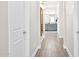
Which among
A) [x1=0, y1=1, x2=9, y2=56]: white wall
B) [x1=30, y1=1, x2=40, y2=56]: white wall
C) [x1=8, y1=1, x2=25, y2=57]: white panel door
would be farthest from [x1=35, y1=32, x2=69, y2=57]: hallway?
[x1=0, y1=1, x2=9, y2=56]: white wall

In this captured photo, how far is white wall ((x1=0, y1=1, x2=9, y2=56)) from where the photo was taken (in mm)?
1552

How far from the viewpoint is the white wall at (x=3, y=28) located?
1.55 meters

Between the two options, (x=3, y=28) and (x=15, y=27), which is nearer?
(x=3, y=28)

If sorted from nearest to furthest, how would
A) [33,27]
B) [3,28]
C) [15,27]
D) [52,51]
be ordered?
[3,28] → [15,27] → [33,27] → [52,51]

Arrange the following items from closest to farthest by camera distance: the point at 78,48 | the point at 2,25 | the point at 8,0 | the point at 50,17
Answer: the point at 2,25
the point at 8,0
the point at 78,48
the point at 50,17

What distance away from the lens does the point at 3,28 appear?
61.9 inches

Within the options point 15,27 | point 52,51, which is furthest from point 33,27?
point 15,27

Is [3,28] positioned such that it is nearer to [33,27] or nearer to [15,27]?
[15,27]

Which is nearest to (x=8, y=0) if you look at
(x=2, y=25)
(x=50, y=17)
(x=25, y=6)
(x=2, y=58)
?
(x=2, y=25)

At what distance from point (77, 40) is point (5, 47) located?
4.37 feet

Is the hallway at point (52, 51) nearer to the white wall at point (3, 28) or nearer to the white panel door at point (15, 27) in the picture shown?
the white panel door at point (15, 27)

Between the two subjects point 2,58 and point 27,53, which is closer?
point 2,58

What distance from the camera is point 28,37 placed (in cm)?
290

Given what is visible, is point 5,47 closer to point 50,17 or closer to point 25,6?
point 25,6
